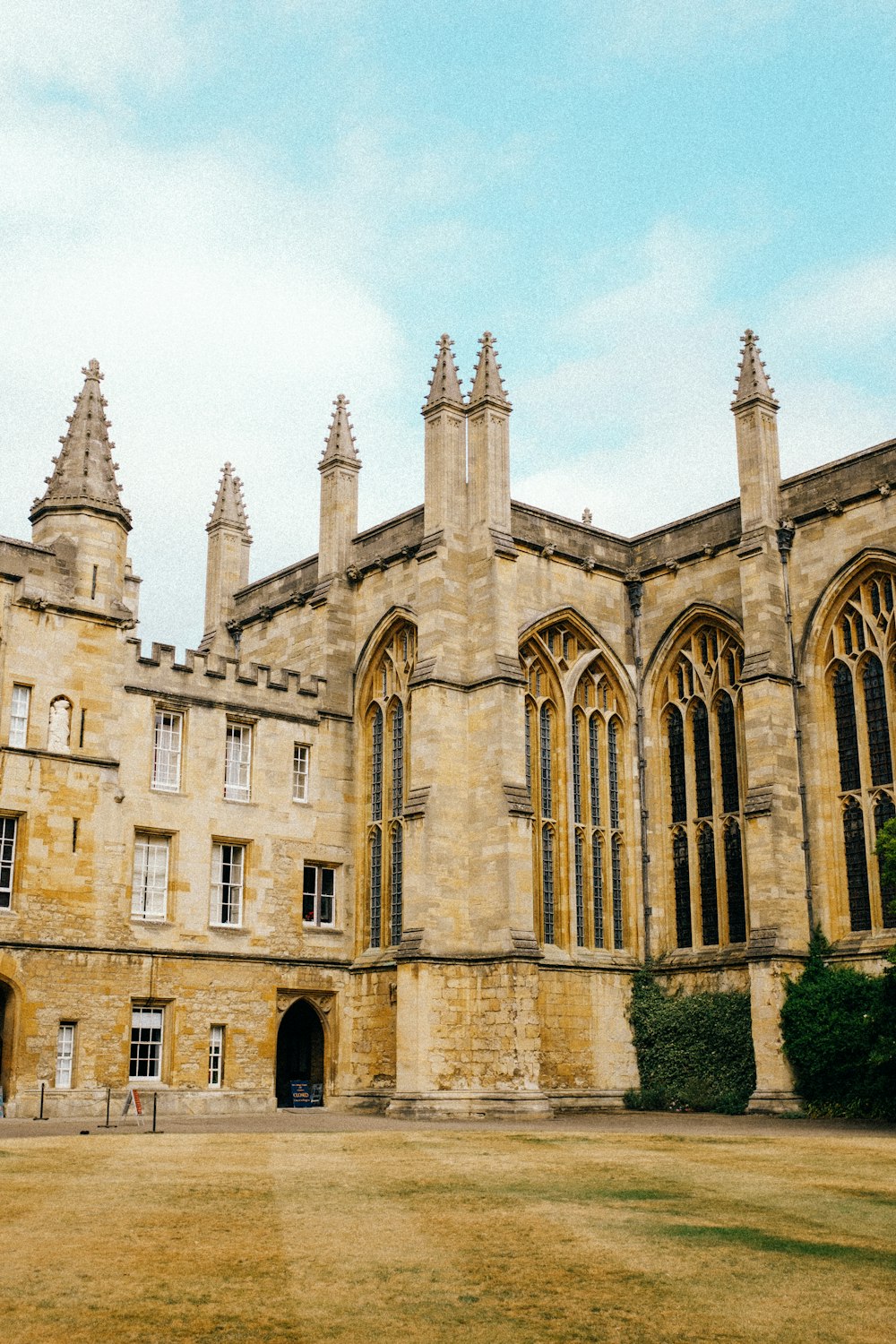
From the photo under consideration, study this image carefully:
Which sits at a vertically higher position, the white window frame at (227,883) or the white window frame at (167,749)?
the white window frame at (167,749)

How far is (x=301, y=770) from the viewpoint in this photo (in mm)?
33344

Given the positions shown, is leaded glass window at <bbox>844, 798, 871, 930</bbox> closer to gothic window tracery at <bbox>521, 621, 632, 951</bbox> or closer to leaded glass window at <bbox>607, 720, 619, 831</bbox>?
gothic window tracery at <bbox>521, 621, 632, 951</bbox>

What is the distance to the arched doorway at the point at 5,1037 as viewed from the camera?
2631cm

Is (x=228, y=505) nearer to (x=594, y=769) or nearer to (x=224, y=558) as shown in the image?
(x=224, y=558)

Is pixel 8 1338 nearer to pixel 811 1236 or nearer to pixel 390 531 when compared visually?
pixel 811 1236

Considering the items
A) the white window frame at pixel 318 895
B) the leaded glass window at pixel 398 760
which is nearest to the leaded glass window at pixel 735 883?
the leaded glass window at pixel 398 760

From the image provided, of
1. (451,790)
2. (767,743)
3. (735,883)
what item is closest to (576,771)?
(451,790)

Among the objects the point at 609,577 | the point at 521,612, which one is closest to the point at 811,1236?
the point at 521,612

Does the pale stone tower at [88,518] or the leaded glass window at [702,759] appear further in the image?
the leaded glass window at [702,759]

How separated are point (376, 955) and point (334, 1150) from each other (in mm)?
14541

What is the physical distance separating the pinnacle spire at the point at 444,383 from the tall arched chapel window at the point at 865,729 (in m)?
10.4

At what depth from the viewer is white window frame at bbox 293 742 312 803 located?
33.1 metres

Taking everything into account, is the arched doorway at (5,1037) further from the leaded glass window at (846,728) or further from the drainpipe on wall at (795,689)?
the leaded glass window at (846,728)

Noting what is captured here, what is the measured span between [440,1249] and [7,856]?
19761mm
